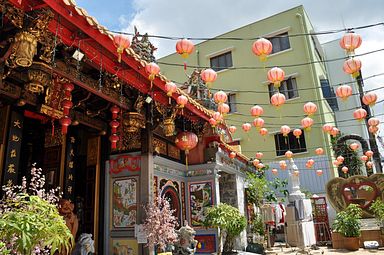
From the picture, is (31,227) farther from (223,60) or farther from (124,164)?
(223,60)

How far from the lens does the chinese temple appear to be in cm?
435

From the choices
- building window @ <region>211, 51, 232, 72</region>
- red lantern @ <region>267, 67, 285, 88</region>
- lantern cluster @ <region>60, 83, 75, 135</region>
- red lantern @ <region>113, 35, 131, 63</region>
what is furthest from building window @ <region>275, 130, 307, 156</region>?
red lantern @ <region>113, 35, 131, 63</region>

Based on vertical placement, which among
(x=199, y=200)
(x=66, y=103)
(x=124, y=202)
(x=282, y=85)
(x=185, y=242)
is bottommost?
(x=185, y=242)

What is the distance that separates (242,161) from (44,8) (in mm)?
10393

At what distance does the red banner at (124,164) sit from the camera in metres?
7.24

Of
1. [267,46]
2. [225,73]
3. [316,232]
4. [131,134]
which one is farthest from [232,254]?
[225,73]

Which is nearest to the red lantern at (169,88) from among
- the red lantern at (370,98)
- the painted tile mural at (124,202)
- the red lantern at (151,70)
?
the red lantern at (151,70)

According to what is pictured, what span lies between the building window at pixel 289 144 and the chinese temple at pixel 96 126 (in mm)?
9471

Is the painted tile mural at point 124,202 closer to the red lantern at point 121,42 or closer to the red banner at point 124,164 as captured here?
the red banner at point 124,164

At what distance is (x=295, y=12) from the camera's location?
1939 centimetres

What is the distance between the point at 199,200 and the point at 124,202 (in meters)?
3.23

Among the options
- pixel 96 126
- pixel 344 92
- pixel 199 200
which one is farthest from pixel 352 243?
pixel 96 126

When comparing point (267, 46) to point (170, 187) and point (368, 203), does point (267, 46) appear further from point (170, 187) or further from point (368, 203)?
point (368, 203)

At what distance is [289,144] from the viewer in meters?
18.9
